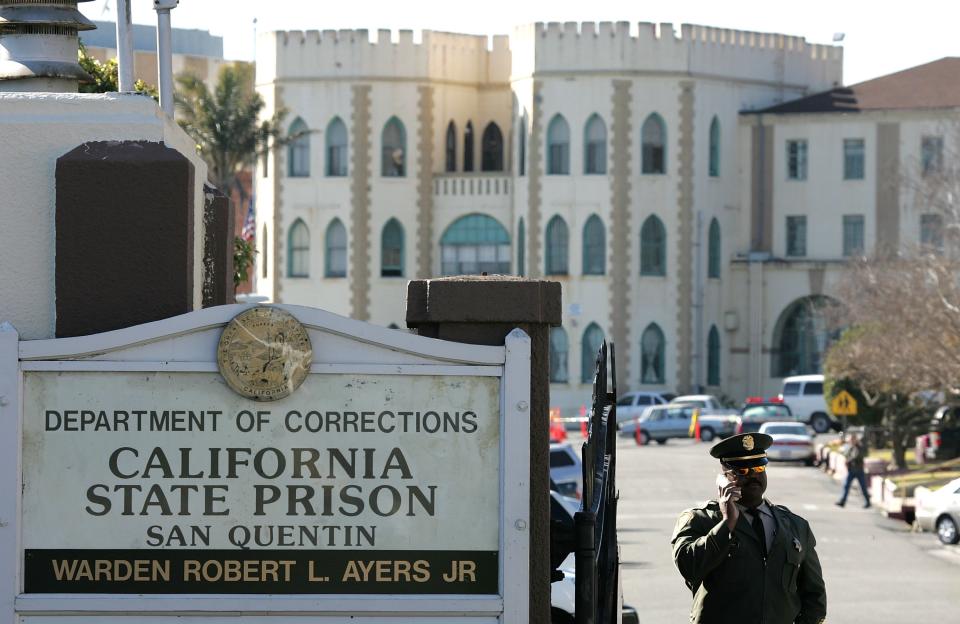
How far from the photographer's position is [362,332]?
6.33m

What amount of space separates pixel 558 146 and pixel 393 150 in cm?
611

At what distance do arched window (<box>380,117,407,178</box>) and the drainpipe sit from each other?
62101 mm

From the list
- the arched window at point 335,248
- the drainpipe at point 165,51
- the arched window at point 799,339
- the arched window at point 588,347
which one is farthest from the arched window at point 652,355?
the drainpipe at point 165,51

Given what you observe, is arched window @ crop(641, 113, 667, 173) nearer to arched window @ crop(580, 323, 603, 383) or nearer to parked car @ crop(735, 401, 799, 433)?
arched window @ crop(580, 323, 603, 383)

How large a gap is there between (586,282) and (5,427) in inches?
2430

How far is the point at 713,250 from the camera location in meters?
69.3

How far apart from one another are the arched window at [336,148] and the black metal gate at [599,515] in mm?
63128

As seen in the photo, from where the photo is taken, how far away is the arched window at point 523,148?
68.9m

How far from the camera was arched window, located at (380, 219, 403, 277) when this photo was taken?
7000cm

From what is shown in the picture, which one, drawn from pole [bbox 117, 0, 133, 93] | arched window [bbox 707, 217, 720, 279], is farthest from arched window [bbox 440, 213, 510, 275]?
pole [bbox 117, 0, 133, 93]

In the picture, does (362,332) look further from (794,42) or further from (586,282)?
(794,42)

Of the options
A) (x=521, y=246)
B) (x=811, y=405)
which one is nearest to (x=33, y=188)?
(x=811, y=405)

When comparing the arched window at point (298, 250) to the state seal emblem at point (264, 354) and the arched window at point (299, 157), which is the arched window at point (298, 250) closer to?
the arched window at point (299, 157)

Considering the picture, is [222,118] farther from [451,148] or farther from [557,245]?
[451,148]
